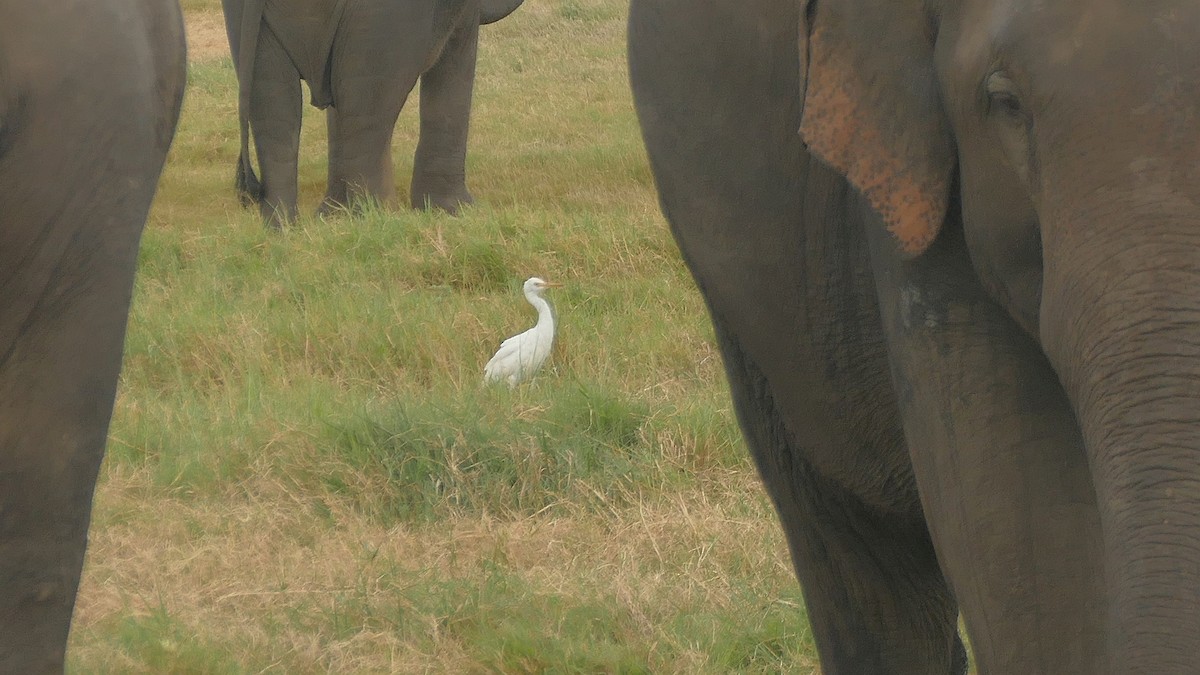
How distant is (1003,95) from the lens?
6.33 feet

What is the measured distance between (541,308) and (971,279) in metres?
3.55

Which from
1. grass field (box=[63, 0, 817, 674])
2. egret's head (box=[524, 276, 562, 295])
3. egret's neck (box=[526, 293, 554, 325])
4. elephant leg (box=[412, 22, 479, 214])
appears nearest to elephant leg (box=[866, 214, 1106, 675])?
grass field (box=[63, 0, 817, 674])

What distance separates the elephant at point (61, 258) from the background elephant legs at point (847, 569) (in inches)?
38.6

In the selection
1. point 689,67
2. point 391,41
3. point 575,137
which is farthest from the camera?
point 575,137

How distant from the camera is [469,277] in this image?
653cm

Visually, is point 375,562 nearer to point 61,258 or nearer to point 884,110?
point 61,258

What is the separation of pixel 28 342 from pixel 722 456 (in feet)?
7.45

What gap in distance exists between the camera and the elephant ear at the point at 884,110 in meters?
2.11

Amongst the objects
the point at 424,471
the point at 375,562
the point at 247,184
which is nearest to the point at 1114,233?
the point at 375,562

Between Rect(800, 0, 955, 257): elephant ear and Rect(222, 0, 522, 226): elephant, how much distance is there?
5897 mm

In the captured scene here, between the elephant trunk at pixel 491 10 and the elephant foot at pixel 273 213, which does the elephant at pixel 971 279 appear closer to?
the elephant foot at pixel 273 213

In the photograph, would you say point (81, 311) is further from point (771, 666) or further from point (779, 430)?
point (771, 666)

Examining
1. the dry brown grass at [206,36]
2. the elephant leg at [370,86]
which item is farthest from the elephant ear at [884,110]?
the dry brown grass at [206,36]

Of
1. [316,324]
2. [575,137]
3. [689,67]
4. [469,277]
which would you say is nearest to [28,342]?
[689,67]
